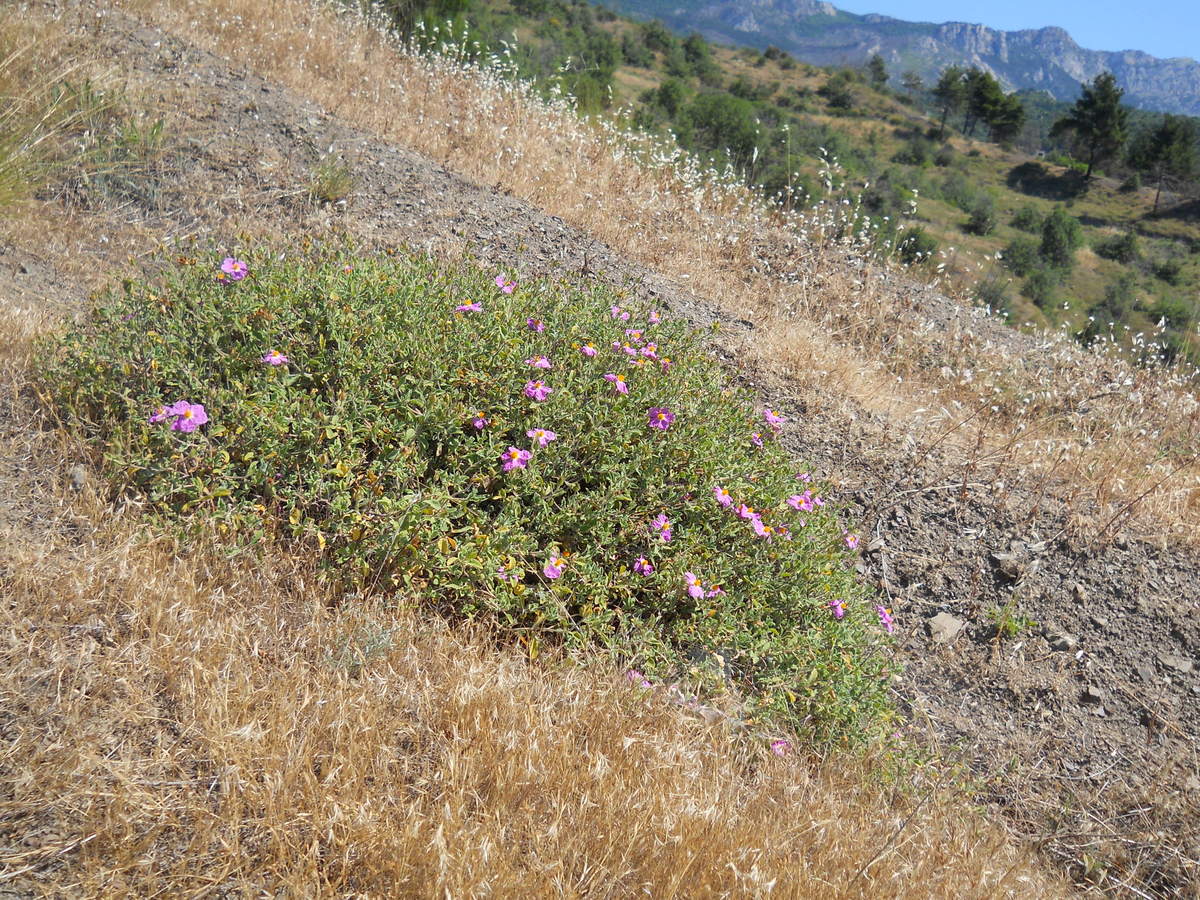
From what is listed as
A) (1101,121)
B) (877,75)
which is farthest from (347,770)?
(877,75)

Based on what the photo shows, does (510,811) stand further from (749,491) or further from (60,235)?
(60,235)

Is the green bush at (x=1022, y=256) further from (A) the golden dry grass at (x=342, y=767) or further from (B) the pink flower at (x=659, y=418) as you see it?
(A) the golden dry grass at (x=342, y=767)

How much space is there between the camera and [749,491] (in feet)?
9.57

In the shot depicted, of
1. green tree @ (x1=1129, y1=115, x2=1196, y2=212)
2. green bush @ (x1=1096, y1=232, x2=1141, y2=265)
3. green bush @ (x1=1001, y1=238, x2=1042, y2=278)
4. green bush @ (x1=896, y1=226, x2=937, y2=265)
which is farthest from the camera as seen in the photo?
green tree @ (x1=1129, y1=115, x2=1196, y2=212)

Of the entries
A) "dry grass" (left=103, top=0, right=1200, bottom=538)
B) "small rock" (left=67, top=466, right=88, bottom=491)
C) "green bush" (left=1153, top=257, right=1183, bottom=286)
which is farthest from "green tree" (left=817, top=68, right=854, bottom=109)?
"small rock" (left=67, top=466, right=88, bottom=491)

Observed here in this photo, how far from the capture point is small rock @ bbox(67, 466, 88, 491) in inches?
93.1

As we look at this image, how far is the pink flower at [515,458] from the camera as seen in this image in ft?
8.43

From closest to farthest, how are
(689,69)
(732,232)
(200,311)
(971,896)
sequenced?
(971,896), (200,311), (732,232), (689,69)

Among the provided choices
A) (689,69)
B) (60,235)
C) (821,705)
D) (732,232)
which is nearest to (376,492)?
(821,705)

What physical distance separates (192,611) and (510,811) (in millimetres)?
948

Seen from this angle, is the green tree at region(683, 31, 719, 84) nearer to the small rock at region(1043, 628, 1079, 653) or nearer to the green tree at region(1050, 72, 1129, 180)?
the green tree at region(1050, 72, 1129, 180)

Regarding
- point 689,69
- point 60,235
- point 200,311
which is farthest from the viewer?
point 689,69

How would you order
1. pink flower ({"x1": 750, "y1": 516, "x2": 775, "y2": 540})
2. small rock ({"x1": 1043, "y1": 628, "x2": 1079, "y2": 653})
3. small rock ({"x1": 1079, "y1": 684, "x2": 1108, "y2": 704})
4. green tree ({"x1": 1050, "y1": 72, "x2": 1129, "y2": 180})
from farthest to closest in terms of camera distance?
green tree ({"x1": 1050, "y1": 72, "x2": 1129, "y2": 180}), small rock ({"x1": 1043, "y1": 628, "x2": 1079, "y2": 653}), small rock ({"x1": 1079, "y1": 684, "x2": 1108, "y2": 704}), pink flower ({"x1": 750, "y1": 516, "x2": 775, "y2": 540})

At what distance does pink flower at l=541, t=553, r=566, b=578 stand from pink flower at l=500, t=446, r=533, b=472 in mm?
319
